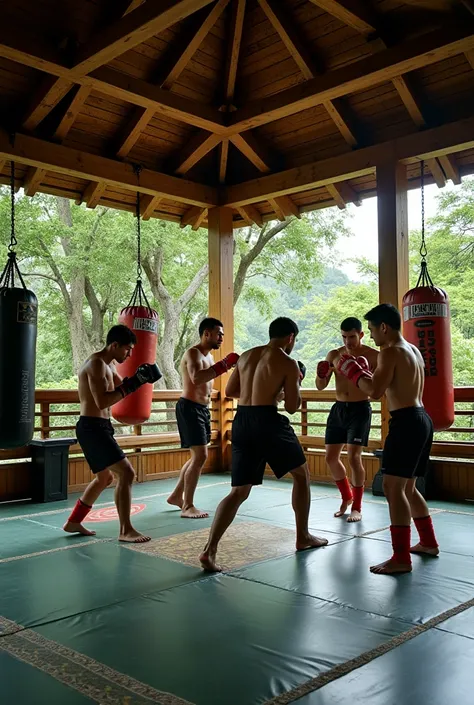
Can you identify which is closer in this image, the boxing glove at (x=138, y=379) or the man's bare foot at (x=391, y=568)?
the man's bare foot at (x=391, y=568)

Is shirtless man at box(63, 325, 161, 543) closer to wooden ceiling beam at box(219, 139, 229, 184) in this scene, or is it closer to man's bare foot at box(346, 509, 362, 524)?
man's bare foot at box(346, 509, 362, 524)

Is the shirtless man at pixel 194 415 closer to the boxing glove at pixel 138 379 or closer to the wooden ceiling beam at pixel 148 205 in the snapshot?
the boxing glove at pixel 138 379

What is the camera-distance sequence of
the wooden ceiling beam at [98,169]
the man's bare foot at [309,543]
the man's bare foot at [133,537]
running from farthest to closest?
the wooden ceiling beam at [98,169] → the man's bare foot at [133,537] → the man's bare foot at [309,543]

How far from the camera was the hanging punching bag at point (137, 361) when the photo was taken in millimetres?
5973

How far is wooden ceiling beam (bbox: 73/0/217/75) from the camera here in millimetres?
4395

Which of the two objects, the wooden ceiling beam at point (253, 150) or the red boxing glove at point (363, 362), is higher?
the wooden ceiling beam at point (253, 150)

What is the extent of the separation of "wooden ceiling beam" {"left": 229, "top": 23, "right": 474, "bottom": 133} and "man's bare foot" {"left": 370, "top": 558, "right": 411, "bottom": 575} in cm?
398

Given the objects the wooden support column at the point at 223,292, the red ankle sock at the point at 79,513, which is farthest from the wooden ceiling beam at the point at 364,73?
the red ankle sock at the point at 79,513

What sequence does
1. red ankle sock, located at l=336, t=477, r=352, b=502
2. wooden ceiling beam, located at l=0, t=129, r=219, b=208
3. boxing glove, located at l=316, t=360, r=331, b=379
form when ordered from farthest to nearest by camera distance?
wooden ceiling beam, located at l=0, t=129, r=219, b=208, red ankle sock, located at l=336, t=477, r=352, b=502, boxing glove, located at l=316, t=360, r=331, b=379

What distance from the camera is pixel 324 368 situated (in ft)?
16.6

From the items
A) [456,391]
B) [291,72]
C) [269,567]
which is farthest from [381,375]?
[291,72]

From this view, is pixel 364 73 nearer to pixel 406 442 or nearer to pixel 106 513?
pixel 406 442

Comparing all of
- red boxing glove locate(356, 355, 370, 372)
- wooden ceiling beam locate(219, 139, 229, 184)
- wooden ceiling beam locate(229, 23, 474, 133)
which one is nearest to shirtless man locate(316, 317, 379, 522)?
red boxing glove locate(356, 355, 370, 372)

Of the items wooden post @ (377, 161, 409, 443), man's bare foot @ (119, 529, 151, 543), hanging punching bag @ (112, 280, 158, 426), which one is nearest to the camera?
man's bare foot @ (119, 529, 151, 543)
